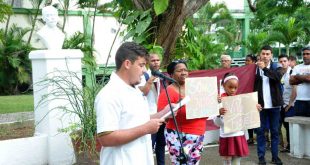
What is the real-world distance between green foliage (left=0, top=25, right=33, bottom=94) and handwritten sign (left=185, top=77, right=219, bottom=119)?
15.4 m

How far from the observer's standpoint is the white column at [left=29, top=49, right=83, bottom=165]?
633cm

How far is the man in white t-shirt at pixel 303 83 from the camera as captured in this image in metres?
6.95

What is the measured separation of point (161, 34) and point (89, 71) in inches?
112

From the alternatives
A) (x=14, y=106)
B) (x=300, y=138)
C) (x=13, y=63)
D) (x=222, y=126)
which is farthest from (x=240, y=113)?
(x=13, y=63)

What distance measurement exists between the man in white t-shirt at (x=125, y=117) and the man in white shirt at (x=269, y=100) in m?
3.80

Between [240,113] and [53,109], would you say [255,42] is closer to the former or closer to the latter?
[53,109]

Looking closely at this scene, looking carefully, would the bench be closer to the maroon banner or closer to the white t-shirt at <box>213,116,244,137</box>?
the maroon banner

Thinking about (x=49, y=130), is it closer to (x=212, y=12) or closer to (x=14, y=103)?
(x=14, y=103)

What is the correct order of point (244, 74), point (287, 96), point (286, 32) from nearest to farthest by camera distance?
point (287, 96) → point (244, 74) → point (286, 32)

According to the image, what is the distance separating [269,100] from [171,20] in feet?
9.44

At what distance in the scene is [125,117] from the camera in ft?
9.76

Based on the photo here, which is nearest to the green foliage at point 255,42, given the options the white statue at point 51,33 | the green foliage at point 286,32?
the green foliage at point 286,32

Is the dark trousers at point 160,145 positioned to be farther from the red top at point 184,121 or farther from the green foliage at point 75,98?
the red top at point 184,121

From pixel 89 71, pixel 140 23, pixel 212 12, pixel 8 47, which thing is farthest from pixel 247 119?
pixel 212 12
